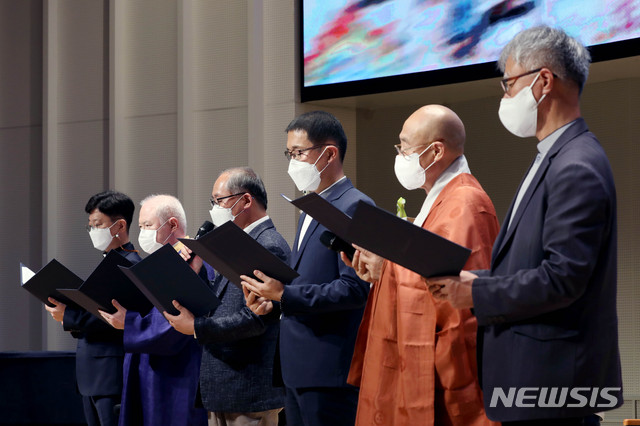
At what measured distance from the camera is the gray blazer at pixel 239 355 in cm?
329

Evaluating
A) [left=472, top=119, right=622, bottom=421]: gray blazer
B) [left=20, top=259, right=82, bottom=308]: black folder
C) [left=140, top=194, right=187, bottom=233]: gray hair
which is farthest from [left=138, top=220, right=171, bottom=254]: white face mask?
[left=472, top=119, right=622, bottom=421]: gray blazer

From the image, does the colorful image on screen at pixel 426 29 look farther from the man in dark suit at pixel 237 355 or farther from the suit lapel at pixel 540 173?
the suit lapel at pixel 540 173

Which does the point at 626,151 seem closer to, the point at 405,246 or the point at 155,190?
the point at 155,190

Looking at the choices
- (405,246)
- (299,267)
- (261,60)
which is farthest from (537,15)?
(405,246)

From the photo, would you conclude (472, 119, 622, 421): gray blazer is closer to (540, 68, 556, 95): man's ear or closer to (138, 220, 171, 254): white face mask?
(540, 68, 556, 95): man's ear

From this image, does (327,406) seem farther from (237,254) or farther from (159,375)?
(159,375)

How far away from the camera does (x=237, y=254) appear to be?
288cm

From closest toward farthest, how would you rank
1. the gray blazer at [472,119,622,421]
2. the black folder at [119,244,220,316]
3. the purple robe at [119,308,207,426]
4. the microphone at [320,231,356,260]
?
the gray blazer at [472,119,622,421] < the microphone at [320,231,356,260] < the black folder at [119,244,220,316] < the purple robe at [119,308,207,426]

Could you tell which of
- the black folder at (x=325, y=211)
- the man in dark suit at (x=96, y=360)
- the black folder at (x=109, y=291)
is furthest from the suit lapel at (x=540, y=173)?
the man in dark suit at (x=96, y=360)

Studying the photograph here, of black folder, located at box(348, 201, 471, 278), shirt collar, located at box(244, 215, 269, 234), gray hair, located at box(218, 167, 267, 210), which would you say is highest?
gray hair, located at box(218, 167, 267, 210)

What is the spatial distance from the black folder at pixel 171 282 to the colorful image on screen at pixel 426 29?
8.99 feet

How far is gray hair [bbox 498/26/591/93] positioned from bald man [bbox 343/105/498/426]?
18.8 inches

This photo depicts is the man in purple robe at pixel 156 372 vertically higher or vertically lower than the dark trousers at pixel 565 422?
lower

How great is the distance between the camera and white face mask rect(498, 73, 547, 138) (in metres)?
2.13
